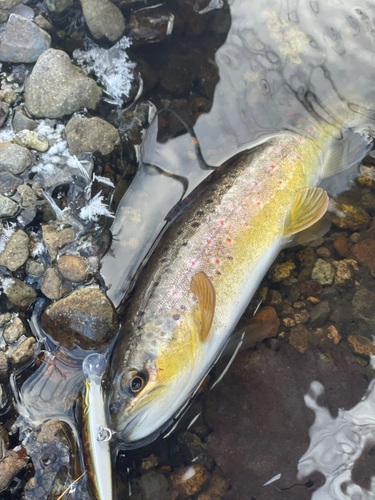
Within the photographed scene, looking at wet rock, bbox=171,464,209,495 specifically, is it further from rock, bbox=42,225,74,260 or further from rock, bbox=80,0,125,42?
rock, bbox=80,0,125,42

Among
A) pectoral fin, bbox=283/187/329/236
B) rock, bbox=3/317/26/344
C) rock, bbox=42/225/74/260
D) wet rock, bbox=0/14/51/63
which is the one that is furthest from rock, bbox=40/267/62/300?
wet rock, bbox=0/14/51/63

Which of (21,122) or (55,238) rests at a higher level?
(21,122)

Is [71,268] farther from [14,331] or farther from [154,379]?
[154,379]

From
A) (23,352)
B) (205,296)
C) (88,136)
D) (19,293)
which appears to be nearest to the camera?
(205,296)

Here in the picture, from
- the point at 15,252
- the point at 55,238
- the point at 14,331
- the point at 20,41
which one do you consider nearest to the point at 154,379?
the point at 14,331

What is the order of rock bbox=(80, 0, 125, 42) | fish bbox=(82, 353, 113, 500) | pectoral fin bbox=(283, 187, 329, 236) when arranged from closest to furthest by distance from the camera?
1. fish bbox=(82, 353, 113, 500)
2. pectoral fin bbox=(283, 187, 329, 236)
3. rock bbox=(80, 0, 125, 42)

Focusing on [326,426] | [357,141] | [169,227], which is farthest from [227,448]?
[357,141]
